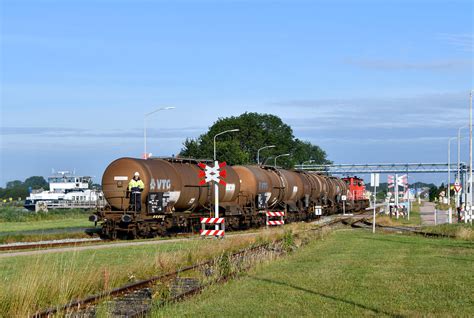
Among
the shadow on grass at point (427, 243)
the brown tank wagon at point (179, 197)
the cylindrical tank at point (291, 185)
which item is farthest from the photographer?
the cylindrical tank at point (291, 185)

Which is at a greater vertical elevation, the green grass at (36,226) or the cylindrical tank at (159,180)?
the cylindrical tank at (159,180)

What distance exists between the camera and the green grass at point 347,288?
13383mm

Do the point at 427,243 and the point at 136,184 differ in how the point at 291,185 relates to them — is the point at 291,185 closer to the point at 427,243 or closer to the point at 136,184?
the point at 136,184

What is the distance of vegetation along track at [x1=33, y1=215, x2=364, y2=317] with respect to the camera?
1330 cm

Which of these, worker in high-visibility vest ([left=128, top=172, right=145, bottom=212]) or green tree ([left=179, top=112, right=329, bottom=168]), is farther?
green tree ([left=179, top=112, right=329, bottom=168])

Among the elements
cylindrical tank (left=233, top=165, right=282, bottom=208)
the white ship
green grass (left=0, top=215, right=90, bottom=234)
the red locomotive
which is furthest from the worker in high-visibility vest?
the white ship

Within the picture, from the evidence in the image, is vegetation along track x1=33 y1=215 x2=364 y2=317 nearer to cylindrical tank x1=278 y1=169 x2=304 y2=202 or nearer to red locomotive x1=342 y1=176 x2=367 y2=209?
cylindrical tank x1=278 y1=169 x2=304 y2=202

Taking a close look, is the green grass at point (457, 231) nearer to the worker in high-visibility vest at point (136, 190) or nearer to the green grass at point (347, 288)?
the green grass at point (347, 288)

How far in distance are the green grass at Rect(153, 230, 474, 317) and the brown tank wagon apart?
10492 millimetres

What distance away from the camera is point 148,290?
16.2 m

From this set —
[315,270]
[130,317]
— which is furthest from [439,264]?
[130,317]

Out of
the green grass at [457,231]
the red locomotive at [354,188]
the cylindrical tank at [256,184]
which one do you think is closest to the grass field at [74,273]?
the green grass at [457,231]

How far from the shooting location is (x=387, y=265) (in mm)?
21438

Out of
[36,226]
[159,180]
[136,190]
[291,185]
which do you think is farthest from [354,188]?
[136,190]
